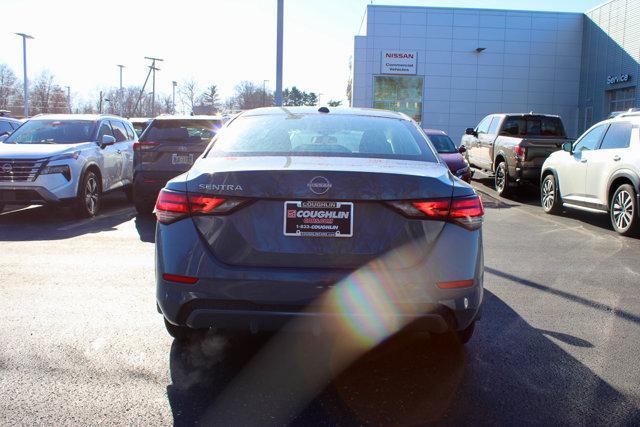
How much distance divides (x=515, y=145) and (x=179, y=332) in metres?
11.1

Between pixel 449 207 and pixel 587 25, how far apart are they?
31.8m

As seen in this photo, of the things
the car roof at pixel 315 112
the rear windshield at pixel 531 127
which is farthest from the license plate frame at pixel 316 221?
the rear windshield at pixel 531 127

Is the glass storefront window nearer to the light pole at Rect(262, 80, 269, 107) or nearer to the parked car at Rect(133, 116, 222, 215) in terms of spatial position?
the parked car at Rect(133, 116, 222, 215)

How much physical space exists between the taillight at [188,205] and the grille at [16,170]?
6665mm

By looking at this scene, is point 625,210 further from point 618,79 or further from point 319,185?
point 618,79

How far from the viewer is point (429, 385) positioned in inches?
136

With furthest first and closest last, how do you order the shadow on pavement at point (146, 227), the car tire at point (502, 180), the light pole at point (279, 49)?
the light pole at point (279, 49), the car tire at point (502, 180), the shadow on pavement at point (146, 227)

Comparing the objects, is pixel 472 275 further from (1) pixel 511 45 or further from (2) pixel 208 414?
(1) pixel 511 45

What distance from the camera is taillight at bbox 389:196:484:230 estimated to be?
3.17m

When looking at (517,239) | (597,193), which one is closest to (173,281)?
(517,239)

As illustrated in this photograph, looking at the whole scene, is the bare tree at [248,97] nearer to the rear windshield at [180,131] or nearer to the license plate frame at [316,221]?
the rear windshield at [180,131]

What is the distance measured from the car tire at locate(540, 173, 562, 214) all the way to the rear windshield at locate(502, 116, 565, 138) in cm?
349

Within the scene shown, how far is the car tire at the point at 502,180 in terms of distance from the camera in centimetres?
1409

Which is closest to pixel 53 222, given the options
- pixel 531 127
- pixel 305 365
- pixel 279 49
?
pixel 305 365
